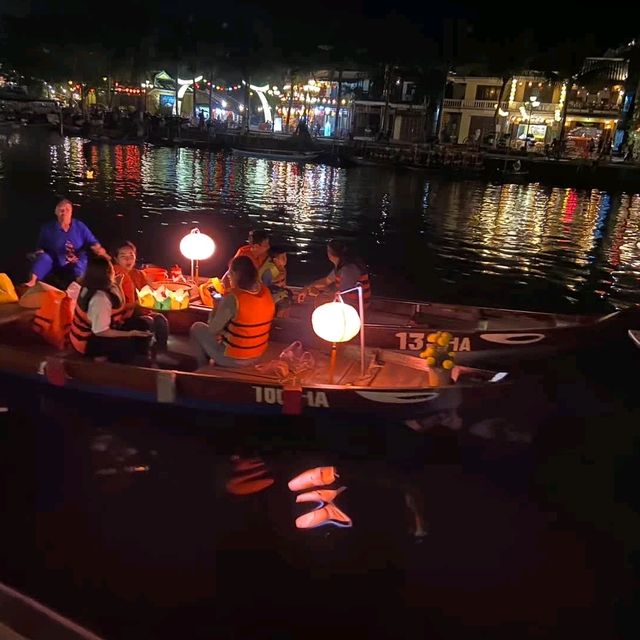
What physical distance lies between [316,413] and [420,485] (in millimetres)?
1530

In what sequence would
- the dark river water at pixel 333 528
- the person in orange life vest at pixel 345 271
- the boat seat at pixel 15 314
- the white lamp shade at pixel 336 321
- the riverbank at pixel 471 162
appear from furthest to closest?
the riverbank at pixel 471 162 < the person in orange life vest at pixel 345 271 < the boat seat at pixel 15 314 < the white lamp shade at pixel 336 321 < the dark river water at pixel 333 528

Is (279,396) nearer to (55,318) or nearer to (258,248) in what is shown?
(258,248)

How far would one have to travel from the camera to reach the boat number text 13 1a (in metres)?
8.77

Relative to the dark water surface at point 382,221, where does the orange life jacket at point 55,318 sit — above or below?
above

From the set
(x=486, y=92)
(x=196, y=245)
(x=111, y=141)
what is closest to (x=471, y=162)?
(x=486, y=92)

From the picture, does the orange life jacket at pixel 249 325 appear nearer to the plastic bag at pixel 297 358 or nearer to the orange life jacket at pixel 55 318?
the plastic bag at pixel 297 358

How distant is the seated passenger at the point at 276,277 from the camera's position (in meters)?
9.34

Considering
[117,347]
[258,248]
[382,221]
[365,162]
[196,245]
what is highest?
[258,248]

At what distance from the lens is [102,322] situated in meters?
7.31

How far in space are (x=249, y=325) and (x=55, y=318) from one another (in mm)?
2802

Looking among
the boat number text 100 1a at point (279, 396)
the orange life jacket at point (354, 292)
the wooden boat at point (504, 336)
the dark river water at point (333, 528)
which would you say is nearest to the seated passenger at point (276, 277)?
the wooden boat at point (504, 336)

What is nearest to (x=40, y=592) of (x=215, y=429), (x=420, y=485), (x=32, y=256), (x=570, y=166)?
(x=215, y=429)

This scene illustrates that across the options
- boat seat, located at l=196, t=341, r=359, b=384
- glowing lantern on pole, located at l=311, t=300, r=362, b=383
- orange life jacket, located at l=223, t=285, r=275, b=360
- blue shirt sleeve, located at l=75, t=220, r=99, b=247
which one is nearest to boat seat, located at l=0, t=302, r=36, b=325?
blue shirt sleeve, located at l=75, t=220, r=99, b=247

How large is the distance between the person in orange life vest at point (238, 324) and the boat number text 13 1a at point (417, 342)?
2.12m
